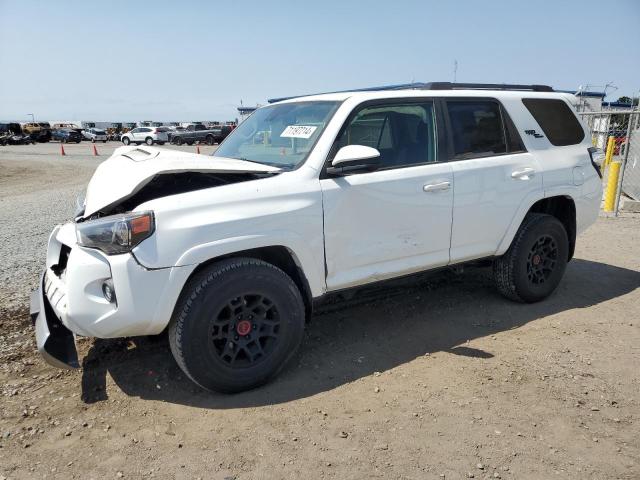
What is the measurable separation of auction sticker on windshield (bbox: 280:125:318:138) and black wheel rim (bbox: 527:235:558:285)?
2.39 metres

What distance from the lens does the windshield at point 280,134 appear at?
348 cm

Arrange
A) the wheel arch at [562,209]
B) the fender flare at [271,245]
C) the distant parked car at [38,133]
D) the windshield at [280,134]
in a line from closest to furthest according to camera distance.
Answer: the fender flare at [271,245] → the windshield at [280,134] → the wheel arch at [562,209] → the distant parked car at [38,133]

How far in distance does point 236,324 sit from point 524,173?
281 centimetres

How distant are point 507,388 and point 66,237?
10.0 feet

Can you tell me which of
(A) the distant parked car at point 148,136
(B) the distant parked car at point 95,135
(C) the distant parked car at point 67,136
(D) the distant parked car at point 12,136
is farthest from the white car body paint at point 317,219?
(B) the distant parked car at point 95,135

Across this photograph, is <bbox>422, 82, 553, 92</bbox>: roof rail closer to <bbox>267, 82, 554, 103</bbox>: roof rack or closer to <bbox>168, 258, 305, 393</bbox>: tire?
<bbox>267, 82, 554, 103</bbox>: roof rack

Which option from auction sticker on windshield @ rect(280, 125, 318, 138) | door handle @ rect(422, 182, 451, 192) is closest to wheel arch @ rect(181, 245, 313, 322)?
auction sticker on windshield @ rect(280, 125, 318, 138)

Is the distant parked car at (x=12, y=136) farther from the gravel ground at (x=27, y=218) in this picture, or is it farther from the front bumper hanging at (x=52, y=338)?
the front bumper hanging at (x=52, y=338)

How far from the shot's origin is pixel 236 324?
305 cm

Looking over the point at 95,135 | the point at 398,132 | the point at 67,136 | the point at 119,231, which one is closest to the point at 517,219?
the point at 398,132

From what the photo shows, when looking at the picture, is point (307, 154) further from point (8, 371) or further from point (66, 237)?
point (8, 371)

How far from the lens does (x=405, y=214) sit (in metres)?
3.61

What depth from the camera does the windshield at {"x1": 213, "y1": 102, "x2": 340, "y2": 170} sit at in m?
3.48

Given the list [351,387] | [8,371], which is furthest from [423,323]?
[8,371]
